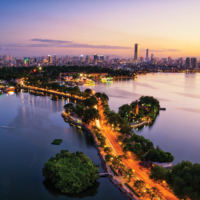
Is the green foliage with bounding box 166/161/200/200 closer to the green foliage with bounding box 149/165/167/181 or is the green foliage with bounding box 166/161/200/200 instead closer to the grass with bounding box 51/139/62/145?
the green foliage with bounding box 149/165/167/181

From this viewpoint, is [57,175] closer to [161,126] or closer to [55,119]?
[55,119]

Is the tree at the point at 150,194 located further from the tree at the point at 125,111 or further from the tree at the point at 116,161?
the tree at the point at 125,111

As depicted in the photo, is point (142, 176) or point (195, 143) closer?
point (142, 176)

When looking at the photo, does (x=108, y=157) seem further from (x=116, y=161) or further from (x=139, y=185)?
(x=139, y=185)

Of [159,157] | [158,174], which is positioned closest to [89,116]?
[159,157]

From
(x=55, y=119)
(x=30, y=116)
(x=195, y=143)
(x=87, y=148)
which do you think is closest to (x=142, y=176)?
(x=87, y=148)
